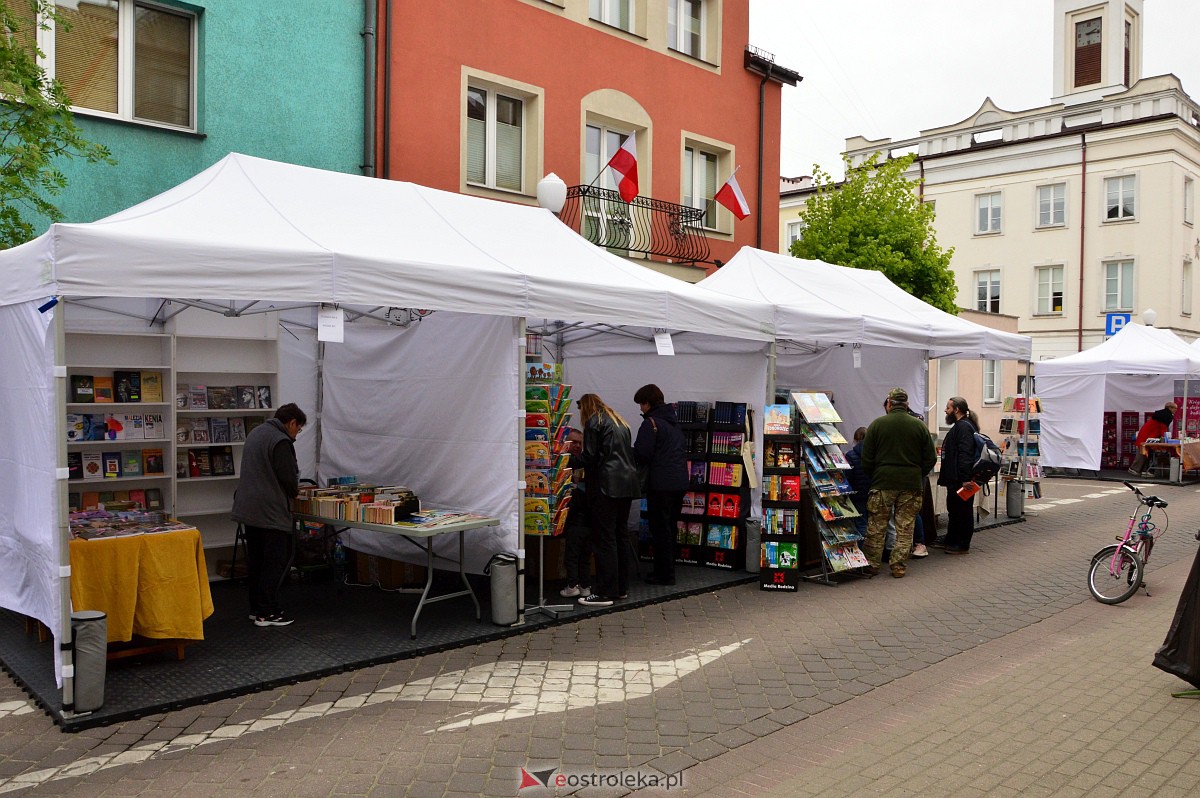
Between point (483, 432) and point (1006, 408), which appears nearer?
point (483, 432)

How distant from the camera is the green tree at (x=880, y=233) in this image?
2258cm

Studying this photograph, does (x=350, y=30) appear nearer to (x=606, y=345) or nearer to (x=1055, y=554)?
(x=606, y=345)

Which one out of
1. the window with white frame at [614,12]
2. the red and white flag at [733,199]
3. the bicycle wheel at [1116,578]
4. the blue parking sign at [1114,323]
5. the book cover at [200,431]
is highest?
the window with white frame at [614,12]

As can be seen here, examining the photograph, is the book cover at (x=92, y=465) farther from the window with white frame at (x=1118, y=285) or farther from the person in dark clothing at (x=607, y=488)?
the window with white frame at (x=1118, y=285)

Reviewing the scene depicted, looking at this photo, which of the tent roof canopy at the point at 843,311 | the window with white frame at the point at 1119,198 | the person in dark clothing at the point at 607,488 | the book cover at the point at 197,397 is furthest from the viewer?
the window with white frame at the point at 1119,198

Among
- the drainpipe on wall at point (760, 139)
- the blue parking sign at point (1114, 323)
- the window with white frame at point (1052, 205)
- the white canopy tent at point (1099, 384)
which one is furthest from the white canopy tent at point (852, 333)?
the window with white frame at point (1052, 205)

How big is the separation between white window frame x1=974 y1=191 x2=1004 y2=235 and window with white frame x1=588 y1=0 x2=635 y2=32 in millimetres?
23280

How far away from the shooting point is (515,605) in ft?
23.7

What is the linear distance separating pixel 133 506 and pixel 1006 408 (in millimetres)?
12988

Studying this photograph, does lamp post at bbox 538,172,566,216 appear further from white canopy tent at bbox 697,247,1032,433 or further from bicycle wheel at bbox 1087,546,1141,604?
bicycle wheel at bbox 1087,546,1141,604

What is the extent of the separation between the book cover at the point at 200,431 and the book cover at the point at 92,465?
0.83 meters

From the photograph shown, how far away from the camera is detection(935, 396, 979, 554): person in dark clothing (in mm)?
10836

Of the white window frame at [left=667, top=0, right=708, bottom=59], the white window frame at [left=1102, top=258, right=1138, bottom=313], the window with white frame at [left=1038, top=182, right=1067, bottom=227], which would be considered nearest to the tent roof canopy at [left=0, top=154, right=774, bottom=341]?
the white window frame at [left=667, top=0, right=708, bottom=59]

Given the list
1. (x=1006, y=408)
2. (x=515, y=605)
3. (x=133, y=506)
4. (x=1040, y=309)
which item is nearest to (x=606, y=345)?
(x=515, y=605)
